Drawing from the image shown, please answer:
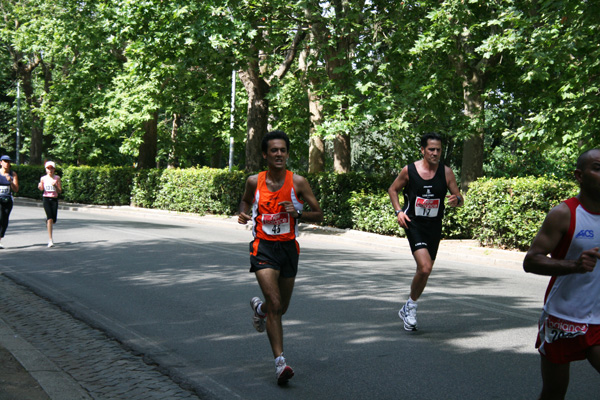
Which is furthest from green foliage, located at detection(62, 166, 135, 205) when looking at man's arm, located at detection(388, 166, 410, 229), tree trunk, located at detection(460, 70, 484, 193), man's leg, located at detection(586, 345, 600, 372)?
man's leg, located at detection(586, 345, 600, 372)

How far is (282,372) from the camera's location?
5.14 metres

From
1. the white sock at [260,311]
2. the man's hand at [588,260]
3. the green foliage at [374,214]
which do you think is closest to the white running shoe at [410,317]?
the white sock at [260,311]

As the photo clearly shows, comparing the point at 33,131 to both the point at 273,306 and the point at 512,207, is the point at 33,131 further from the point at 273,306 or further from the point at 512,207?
the point at 273,306

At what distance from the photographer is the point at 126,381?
215 inches

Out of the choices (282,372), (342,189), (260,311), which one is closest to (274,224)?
(260,311)

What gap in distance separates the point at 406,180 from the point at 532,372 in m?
2.41

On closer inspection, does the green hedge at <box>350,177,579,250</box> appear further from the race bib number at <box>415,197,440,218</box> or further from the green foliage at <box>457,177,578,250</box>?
the race bib number at <box>415,197,440,218</box>

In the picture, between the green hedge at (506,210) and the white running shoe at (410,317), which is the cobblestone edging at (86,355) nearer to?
the white running shoe at (410,317)

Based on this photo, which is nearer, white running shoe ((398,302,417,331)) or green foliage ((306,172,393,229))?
white running shoe ((398,302,417,331))

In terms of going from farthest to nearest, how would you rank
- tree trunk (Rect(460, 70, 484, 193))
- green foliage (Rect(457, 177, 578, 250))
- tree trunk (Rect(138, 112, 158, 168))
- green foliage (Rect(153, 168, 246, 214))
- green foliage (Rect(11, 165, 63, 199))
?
green foliage (Rect(11, 165, 63, 199)) → tree trunk (Rect(138, 112, 158, 168)) → green foliage (Rect(153, 168, 246, 214)) → tree trunk (Rect(460, 70, 484, 193)) → green foliage (Rect(457, 177, 578, 250))

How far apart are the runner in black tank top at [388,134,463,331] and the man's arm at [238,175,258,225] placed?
1.88 meters

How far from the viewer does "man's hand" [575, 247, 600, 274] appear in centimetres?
329

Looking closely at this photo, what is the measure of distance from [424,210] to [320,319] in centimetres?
168

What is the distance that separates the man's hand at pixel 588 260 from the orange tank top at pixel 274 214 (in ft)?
8.51
